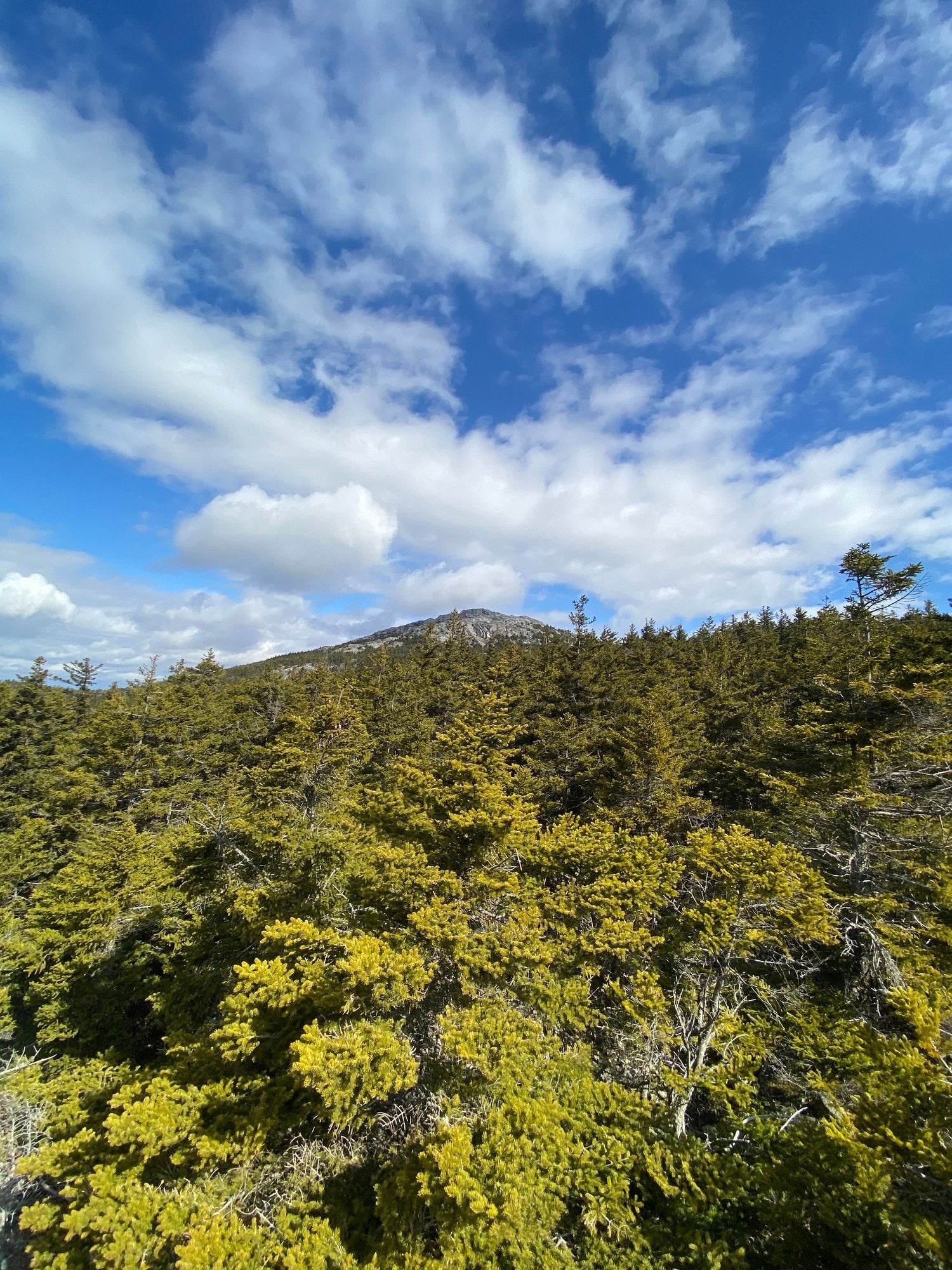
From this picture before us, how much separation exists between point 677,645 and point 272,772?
49.0 metres

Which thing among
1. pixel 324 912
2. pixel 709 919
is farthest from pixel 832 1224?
pixel 324 912

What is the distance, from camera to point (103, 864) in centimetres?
1875

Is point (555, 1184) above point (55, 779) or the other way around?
the other way around

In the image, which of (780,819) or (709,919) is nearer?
(709,919)

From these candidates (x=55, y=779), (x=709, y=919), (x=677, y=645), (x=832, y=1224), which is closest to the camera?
(x=832, y=1224)

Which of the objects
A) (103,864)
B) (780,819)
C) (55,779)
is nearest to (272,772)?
(103,864)

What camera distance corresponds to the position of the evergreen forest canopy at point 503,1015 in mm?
8008

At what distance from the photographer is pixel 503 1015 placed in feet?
31.2

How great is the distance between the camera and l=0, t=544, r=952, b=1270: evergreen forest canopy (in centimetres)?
801

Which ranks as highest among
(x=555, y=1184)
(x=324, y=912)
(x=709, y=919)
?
(x=709, y=919)

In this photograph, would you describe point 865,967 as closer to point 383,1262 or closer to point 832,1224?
point 832,1224

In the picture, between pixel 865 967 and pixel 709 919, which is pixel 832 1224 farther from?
pixel 865 967

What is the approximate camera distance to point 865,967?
535 inches

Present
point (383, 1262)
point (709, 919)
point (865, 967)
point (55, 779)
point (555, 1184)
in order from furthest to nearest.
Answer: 1. point (55, 779)
2. point (865, 967)
3. point (709, 919)
4. point (383, 1262)
5. point (555, 1184)
